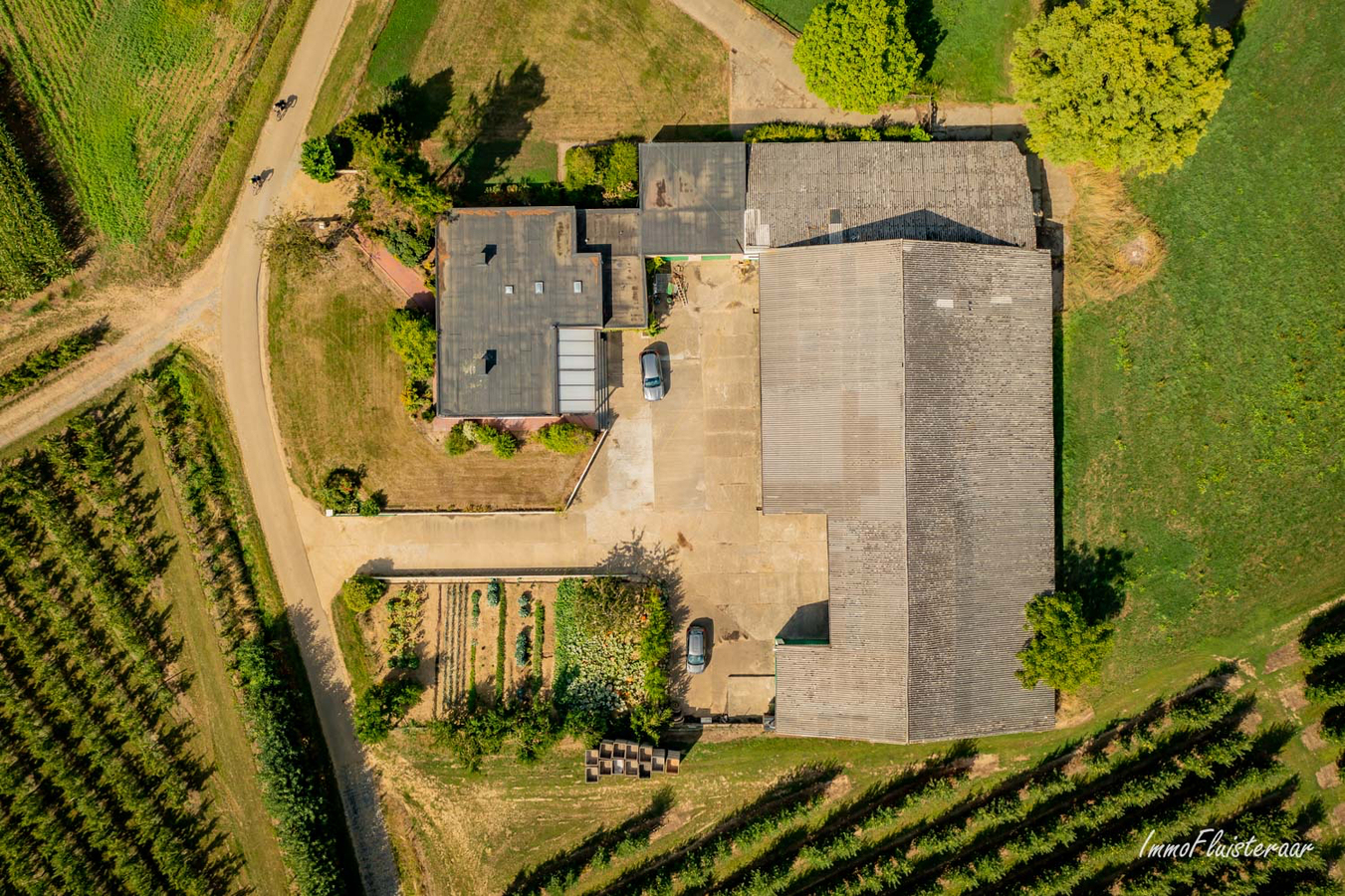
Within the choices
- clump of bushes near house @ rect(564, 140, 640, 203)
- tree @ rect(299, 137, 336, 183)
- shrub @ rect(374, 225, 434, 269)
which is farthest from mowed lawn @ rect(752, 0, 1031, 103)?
tree @ rect(299, 137, 336, 183)

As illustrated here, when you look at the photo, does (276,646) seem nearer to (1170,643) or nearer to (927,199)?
(927,199)

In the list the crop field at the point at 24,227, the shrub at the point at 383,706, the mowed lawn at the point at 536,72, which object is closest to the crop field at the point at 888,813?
the shrub at the point at 383,706

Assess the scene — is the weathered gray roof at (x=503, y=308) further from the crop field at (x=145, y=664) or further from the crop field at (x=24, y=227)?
the crop field at (x=24, y=227)

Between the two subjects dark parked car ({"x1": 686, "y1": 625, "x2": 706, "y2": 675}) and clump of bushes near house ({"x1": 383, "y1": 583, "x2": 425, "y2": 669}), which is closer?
dark parked car ({"x1": 686, "y1": 625, "x2": 706, "y2": 675})

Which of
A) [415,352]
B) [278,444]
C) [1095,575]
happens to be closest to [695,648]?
[415,352]

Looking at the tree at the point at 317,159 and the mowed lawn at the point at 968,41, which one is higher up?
the mowed lawn at the point at 968,41

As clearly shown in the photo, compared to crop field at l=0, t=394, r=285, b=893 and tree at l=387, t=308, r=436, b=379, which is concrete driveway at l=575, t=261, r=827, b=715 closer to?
tree at l=387, t=308, r=436, b=379
